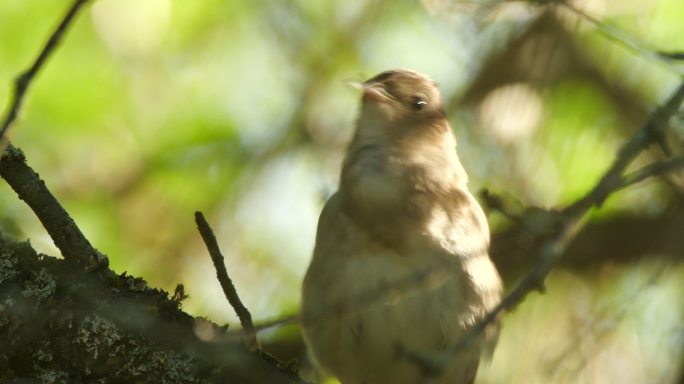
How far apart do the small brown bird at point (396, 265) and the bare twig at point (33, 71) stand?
153cm

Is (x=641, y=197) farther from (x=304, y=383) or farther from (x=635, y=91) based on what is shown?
(x=304, y=383)

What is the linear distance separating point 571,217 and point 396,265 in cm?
158

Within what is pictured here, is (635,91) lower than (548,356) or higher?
higher

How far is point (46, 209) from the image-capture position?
3.35 m

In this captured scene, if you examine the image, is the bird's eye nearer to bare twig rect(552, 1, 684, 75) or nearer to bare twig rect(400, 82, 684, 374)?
bare twig rect(552, 1, 684, 75)

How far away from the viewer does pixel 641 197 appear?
483 centimetres

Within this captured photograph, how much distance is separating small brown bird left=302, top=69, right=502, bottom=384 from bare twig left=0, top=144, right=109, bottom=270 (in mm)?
863

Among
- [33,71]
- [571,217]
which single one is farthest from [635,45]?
[33,71]

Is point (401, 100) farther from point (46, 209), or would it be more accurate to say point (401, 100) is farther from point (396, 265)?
point (46, 209)

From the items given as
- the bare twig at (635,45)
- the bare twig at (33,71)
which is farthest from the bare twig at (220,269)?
the bare twig at (635,45)

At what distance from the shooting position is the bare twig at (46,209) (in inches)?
132

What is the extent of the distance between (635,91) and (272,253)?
72.2 inches

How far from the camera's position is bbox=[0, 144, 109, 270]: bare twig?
11.0 feet

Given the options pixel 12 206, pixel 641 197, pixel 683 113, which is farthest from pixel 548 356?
pixel 12 206
